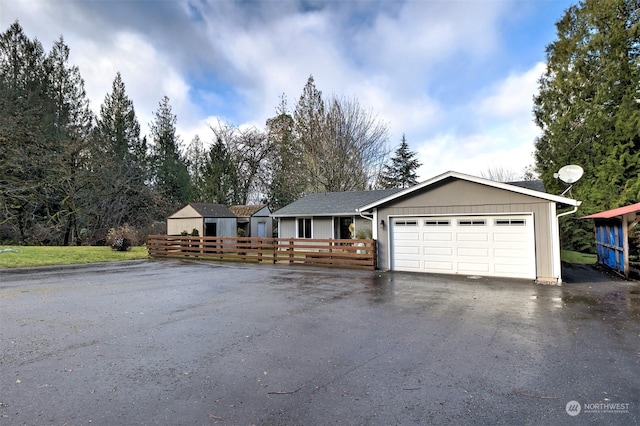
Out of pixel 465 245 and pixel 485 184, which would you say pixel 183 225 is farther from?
pixel 485 184

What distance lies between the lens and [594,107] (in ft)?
60.5

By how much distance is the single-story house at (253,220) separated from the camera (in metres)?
22.5

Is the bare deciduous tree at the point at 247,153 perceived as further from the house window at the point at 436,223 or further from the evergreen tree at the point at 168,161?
the house window at the point at 436,223

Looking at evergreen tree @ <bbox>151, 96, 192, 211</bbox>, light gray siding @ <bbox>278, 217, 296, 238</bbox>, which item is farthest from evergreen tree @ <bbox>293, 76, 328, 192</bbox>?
evergreen tree @ <bbox>151, 96, 192, 211</bbox>

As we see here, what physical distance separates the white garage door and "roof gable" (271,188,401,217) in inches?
185

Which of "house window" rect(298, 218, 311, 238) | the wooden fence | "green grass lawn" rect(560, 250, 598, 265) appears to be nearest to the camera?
the wooden fence

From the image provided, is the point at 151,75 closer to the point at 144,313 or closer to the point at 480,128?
the point at 144,313

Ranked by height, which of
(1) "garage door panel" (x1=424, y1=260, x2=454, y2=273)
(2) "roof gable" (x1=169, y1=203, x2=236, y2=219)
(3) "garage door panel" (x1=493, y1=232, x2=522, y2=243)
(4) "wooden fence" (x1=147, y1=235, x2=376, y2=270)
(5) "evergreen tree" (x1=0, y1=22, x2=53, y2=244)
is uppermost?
(5) "evergreen tree" (x1=0, y1=22, x2=53, y2=244)

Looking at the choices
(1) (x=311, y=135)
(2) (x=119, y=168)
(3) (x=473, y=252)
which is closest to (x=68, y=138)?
(2) (x=119, y=168)

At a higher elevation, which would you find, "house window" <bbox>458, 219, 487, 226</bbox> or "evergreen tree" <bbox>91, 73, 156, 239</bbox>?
"evergreen tree" <bbox>91, 73, 156, 239</bbox>

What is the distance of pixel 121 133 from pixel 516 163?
32.8 m

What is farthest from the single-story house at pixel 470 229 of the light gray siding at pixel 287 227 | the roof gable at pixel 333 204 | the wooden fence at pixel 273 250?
the light gray siding at pixel 287 227

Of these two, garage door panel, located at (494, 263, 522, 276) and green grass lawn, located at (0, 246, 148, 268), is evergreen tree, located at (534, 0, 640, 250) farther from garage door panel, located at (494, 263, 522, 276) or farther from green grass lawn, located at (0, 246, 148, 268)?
green grass lawn, located at (0, 246, 148, 268)

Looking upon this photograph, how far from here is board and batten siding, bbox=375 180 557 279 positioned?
32.2 feet
